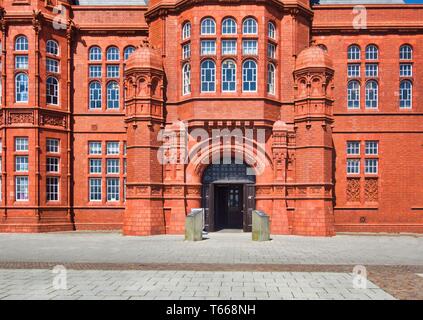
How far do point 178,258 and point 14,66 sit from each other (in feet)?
49.5

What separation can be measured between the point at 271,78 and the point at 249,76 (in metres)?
1.22

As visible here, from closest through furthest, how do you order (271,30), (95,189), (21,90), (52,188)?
(271,30) < (21,90) < (52,188) < (95,189)

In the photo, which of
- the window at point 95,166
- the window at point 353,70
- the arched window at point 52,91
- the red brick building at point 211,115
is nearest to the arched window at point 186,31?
the red brick building at point 211,115

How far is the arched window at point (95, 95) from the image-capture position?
22.7 m

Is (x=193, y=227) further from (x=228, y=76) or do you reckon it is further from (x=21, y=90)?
(x=21, y=90)

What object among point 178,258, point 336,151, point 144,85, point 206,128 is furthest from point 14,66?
point 336,151

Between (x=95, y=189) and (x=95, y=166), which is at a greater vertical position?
(x=95, y=166)

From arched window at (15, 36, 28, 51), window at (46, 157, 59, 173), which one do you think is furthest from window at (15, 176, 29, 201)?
arched window at (15, 36, 28, 51)

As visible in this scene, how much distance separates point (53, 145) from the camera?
21766 mm

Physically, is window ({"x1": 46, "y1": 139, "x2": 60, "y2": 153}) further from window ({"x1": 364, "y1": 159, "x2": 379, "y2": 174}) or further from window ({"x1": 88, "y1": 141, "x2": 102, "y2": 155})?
window ({"x1": 364, "y1": 159, "x2": 379, "y2": 174})

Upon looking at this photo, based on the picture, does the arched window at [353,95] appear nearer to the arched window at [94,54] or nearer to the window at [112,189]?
the window at [112,189]

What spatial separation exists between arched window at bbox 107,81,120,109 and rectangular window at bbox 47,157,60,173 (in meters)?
3.96

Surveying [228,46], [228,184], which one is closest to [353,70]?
[228,46]

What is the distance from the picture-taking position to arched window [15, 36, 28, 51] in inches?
839
